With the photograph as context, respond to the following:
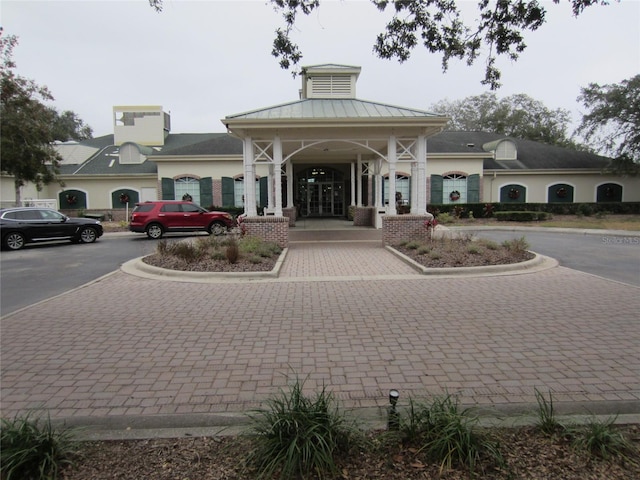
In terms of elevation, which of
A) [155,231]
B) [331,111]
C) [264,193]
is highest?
[331,111]

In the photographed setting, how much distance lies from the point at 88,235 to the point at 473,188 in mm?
21798

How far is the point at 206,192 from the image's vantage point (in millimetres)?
25094

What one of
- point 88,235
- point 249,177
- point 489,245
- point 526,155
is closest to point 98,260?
point 249,177

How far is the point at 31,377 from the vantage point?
3.96 m

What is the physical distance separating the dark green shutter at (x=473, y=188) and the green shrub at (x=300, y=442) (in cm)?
2530

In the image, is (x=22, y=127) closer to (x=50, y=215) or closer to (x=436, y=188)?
(x=50, y=215)

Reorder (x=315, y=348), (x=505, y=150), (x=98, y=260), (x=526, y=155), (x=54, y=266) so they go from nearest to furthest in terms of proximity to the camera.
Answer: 1. (x=315, y=348)
2. (x=54, y=266)
3. (x=98, y=260)
4. (x=505, y=150)
5. (x=526, y=155)

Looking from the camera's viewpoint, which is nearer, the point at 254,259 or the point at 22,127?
the point at 254,259

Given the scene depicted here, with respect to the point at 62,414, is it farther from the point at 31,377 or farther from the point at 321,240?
the point at 321,240

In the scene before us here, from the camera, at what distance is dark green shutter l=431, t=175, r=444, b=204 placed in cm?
2567

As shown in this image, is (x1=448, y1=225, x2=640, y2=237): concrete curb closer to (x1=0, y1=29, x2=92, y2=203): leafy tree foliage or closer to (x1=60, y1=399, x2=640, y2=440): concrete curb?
(x1=60, y1=399, x2=640, y2=440): concrete curb

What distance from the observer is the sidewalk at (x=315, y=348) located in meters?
3.48

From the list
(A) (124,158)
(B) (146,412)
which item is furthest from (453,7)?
(A) (124,158)

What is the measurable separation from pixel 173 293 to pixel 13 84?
20.9 m
